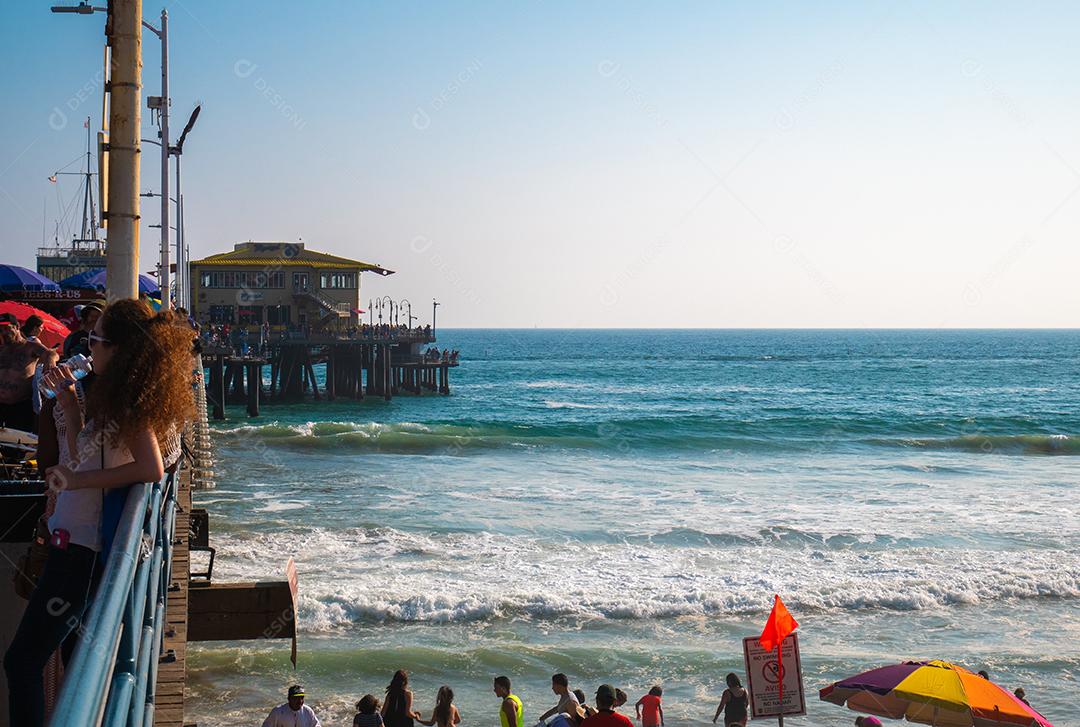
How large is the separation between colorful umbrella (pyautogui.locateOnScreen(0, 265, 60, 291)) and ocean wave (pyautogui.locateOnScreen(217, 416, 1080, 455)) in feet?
70.1

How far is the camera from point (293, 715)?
8.30m

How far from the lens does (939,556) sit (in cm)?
1862

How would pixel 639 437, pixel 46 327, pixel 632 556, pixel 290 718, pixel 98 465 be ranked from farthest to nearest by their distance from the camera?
1. pixel 639 437
2. pixel 632 556
3. pixel 46 327
4. pixel 290 718
5. pixel 98 465

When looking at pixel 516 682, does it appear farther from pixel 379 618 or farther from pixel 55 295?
pixel 55 295

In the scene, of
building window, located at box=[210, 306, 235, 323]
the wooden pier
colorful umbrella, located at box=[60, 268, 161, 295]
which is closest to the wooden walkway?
colorful umbrella, located at box=[60, 268, 161, 295]

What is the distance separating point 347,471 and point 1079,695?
22864 millimetres

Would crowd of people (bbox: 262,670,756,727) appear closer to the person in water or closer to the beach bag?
the person in water

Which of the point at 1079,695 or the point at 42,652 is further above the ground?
the point at 42,652

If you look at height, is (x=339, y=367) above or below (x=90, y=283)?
below

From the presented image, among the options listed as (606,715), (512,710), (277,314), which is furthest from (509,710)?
(277,314)

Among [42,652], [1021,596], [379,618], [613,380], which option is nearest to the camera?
[42,652]

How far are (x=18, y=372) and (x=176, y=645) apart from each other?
221cm

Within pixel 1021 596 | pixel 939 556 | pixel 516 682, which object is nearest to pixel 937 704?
pixel 516 682

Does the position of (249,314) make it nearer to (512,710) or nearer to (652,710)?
(652,710)
